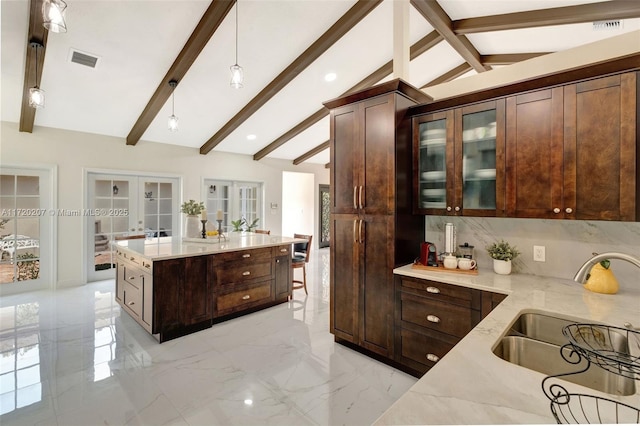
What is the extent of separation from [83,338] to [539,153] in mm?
4410

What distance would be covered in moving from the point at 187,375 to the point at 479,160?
2.90 metres

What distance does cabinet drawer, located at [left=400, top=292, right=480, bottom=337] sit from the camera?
2.14 m

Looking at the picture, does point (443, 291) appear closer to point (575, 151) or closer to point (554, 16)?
point (575, 151)

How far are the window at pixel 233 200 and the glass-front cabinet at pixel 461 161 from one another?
4978 millimetres

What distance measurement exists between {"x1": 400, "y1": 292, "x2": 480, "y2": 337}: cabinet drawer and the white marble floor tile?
50cm

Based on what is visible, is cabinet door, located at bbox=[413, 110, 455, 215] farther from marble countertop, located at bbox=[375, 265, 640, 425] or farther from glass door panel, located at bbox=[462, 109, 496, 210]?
Result: marble countertop, located at bbox=[375, 265, 640, 425]

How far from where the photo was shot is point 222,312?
11.6 feet

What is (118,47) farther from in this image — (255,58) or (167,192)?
(167,192)

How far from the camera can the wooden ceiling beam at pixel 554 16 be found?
2741 millimetres

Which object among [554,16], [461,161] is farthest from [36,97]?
[554,16]

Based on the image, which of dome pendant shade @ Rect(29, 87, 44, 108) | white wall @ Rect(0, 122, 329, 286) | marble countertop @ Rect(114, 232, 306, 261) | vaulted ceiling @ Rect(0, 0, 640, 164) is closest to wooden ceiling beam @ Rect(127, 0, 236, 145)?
vaulted ceiling @ Rect(0, 0, 640, 164)

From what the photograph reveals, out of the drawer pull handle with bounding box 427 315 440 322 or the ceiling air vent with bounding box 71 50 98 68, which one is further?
the ceiling air vent with bounding box 71 50 98 68

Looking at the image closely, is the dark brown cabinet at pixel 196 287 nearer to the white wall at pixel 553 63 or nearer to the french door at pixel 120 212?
the french door at pixel 120 212

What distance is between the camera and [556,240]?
7.43 feet
